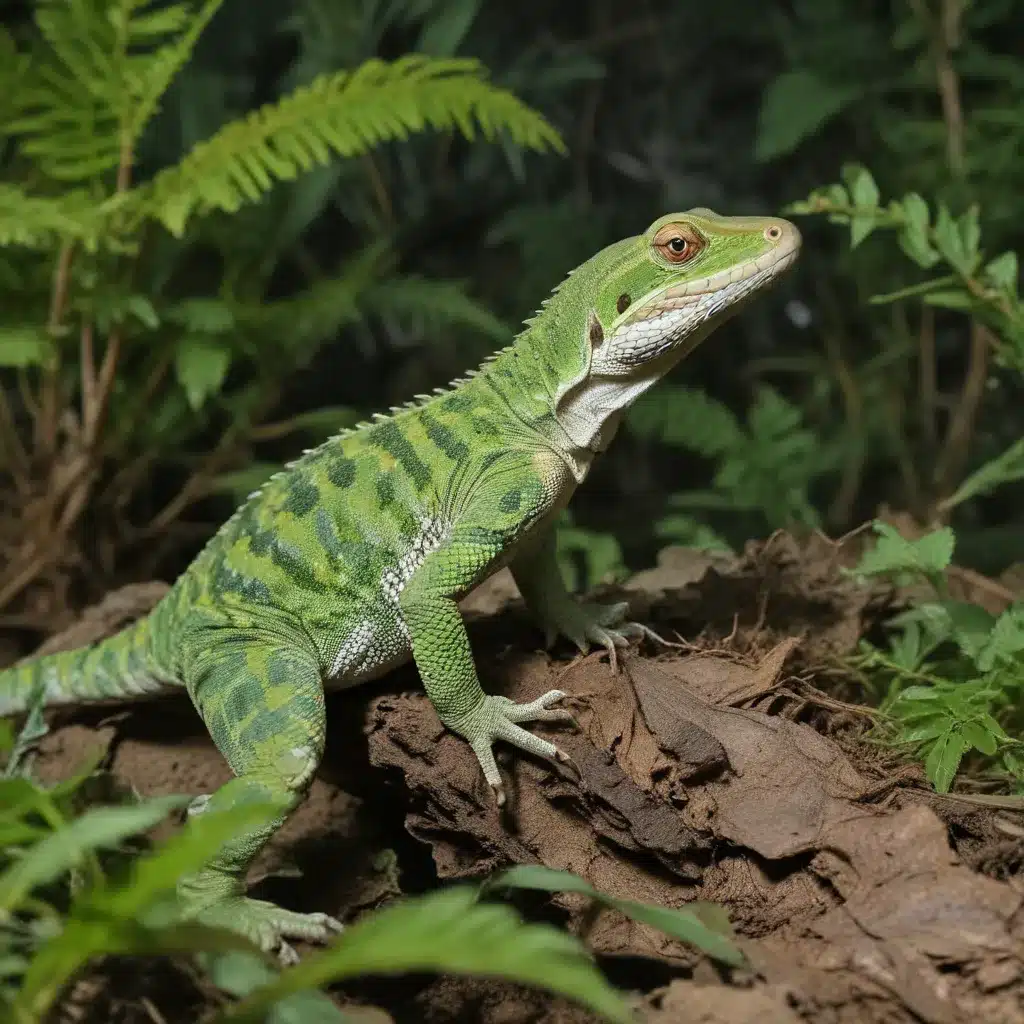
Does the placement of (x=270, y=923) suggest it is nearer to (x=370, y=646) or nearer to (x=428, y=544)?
(x=370, y=646)

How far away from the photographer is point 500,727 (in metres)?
3.87

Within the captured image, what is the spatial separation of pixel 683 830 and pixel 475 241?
5.96 m

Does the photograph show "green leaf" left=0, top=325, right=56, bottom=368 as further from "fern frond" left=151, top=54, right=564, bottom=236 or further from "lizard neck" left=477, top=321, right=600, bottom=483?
"lizard neck" left=477, top=321, right=600, bottom=483

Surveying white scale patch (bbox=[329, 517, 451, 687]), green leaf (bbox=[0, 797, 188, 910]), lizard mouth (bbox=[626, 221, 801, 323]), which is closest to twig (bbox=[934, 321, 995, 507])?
lizard mouth (bbox=[626, 221, 801, 323])

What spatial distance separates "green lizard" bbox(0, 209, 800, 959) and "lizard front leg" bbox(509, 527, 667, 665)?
1cm

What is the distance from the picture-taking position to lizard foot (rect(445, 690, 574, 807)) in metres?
3.80

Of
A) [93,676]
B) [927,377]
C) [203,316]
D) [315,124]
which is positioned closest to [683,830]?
[93,676]

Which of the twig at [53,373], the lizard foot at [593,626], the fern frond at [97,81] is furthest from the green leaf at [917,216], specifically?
the twig at [53,373]

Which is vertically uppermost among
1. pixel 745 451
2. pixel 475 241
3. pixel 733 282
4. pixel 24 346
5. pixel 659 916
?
pixel 24 346

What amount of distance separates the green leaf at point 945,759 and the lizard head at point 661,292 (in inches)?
70.3

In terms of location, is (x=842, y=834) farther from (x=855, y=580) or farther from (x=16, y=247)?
(x=16, y=247)

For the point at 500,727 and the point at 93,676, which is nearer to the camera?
the point at 500,727

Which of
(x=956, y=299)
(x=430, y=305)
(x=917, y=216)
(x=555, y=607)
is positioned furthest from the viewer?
(x=430, y=305)

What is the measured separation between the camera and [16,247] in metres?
6.11
